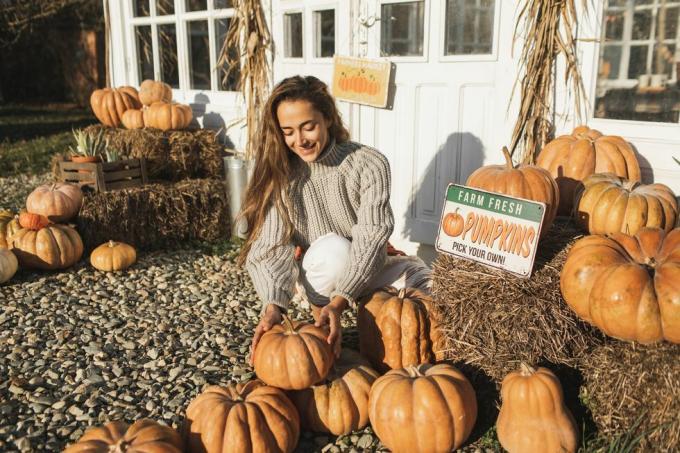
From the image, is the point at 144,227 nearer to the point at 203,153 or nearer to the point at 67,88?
the point at 203,153

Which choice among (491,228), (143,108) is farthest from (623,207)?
(143,108)

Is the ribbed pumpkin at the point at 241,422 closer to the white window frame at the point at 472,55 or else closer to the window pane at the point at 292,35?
the white window frame at the point at 472,55

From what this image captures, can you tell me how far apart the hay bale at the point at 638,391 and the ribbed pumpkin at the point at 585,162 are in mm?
975

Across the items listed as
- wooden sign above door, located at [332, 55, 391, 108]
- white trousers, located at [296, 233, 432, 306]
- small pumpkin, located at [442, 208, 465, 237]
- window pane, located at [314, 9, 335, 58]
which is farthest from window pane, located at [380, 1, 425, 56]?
small pumpkin, located at [442, 208, 465, 237]

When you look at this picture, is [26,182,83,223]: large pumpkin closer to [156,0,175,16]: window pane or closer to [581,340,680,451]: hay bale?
[156,0,175,16]: window pane

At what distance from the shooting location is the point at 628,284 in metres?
1.98

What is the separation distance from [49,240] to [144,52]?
12.0 feet

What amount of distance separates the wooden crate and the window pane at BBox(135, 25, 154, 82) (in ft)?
7.83

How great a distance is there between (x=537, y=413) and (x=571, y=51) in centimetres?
229

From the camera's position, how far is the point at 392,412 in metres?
2.16

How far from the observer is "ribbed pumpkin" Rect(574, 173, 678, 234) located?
7.96 feet

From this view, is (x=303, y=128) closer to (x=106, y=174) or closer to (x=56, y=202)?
(x=56, y=202)

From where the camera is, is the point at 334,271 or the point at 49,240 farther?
the point at 49,240

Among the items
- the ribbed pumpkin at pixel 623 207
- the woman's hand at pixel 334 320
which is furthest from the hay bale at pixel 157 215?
the ribbed pumpkin at pixel 623 207
